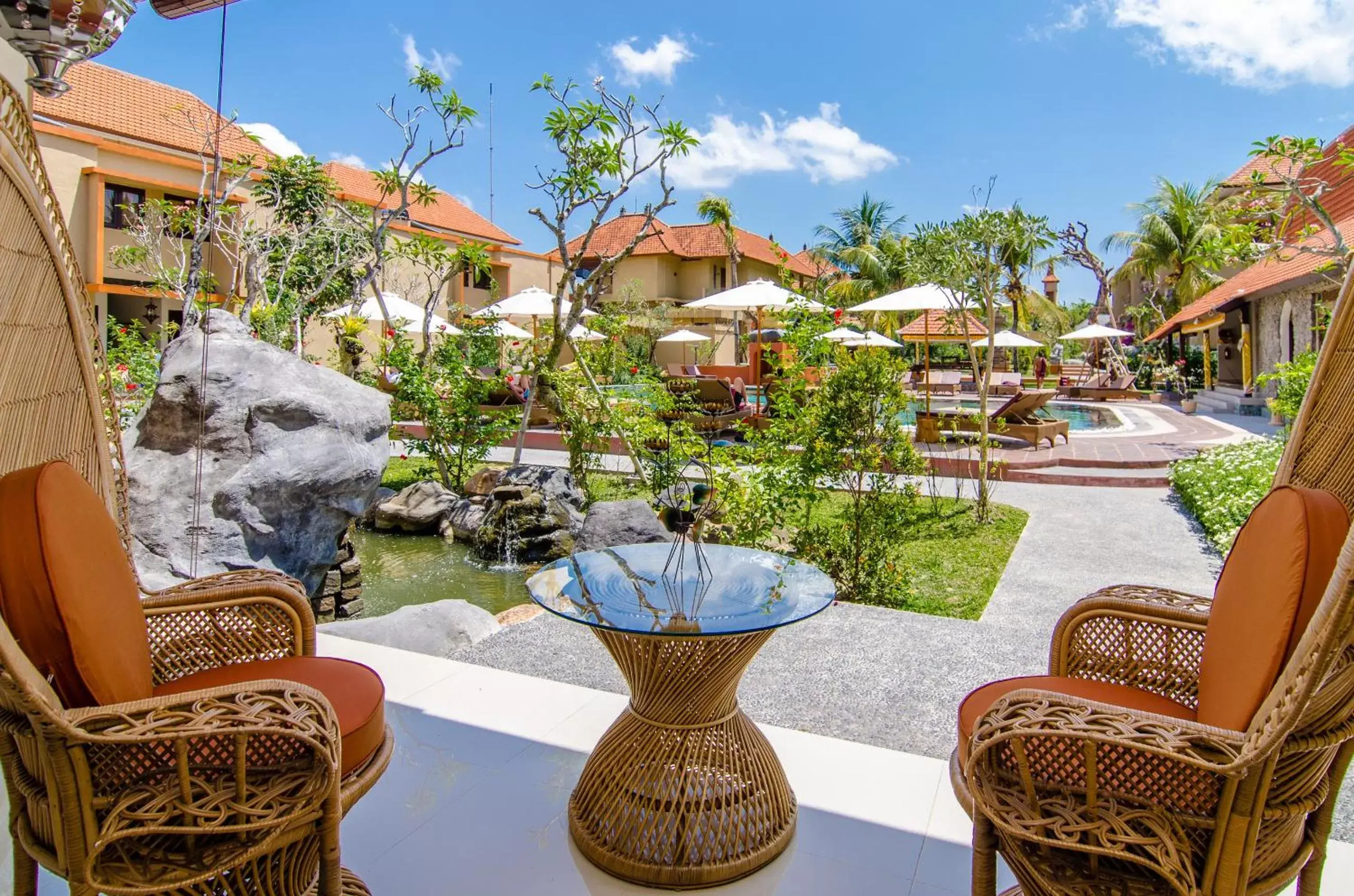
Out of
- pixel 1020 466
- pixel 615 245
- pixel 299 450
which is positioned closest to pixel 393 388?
pixel 299 450

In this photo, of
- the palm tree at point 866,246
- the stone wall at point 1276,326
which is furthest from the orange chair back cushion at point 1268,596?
the palm tree at point 866,246

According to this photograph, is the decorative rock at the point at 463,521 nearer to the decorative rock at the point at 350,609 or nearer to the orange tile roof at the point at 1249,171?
the decorative rock at the point at 350,609

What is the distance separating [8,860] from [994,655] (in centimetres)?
373

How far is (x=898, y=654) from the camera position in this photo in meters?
4.09

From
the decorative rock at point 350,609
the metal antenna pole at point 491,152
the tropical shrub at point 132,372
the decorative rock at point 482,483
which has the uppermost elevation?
the metal antenna pole at point 491,152

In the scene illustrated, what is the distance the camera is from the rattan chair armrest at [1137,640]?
2131 millimetres

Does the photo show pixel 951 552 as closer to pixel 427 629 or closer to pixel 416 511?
pixel 427 629

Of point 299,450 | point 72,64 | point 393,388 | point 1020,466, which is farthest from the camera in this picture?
point 393,388

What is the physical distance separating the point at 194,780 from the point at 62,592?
0.44 meters

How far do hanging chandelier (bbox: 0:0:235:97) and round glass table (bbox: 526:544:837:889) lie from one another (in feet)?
6.31

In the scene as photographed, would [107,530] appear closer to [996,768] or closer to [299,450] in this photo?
[996,768]

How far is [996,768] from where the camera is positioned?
1726mm

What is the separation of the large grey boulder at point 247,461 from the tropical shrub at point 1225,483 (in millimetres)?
6111

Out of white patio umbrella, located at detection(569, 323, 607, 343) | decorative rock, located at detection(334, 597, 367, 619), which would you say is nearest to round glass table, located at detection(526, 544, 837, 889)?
decorative rock, located at detection(334, 597, 367, 619)
